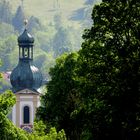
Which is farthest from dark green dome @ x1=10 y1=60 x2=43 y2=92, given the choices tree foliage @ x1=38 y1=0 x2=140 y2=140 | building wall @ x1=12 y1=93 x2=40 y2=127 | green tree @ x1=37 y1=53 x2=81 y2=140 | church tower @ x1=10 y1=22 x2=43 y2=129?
tree foliage @ x1=38 y1=0 x2=140 y2=140

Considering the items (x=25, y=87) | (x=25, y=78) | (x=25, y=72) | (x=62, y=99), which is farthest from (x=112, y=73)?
(x=25, y=72)

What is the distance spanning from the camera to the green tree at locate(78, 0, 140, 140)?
3006 centimetres

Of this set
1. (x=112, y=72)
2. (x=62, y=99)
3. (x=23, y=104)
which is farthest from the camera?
(x=23, y=104)

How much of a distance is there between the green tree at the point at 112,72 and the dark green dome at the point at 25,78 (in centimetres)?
7777

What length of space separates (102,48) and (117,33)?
652 millimetres

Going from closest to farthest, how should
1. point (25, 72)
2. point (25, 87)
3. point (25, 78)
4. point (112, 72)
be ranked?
point (112, 72) < point (25, 87) < point (25, 78) < point (25, 72)

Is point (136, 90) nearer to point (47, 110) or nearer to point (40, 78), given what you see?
point (47, 110)

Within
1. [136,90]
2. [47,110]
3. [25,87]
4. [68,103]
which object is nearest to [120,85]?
[136,90]

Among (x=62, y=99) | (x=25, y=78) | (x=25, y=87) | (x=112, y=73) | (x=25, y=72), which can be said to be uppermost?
(x=25, y=72)

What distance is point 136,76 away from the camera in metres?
30.2

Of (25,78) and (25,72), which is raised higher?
(25,72)

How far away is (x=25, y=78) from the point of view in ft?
366

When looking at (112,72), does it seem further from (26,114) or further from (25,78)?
(25,78)

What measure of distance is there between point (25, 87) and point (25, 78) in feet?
7.11
